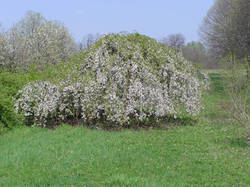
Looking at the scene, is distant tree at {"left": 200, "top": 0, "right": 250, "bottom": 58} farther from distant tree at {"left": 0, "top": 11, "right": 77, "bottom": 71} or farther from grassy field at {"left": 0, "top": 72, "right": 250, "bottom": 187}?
grassy field at {"left": 0, "top": 72, "right": 250, "bottom": 187}

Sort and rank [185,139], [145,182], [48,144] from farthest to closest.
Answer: [185,139] < [48,144] < [145,182]

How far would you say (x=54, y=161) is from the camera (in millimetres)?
5348

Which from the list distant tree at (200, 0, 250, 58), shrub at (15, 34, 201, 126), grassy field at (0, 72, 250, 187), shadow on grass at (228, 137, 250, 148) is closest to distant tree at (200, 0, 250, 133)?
distant tree at (200, 0, 250, 58)

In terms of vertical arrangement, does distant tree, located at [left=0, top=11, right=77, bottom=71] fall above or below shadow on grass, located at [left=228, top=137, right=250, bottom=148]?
above

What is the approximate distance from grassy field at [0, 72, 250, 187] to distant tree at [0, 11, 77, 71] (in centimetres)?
1074

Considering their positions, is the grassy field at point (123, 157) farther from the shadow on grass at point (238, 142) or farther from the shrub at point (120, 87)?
the shrub at point (120, 87)

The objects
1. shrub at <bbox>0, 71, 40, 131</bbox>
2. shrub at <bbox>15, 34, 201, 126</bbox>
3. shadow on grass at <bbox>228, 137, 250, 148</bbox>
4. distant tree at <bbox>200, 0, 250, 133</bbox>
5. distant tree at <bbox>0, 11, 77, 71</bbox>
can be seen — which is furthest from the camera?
distant tree at <bbox>200, 0, 250, 133</bbox>

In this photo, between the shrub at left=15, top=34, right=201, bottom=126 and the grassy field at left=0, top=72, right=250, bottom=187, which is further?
the shrub at left=15, top=34, right=201, bottom=126

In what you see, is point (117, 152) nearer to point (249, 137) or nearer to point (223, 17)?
point (249, 137)

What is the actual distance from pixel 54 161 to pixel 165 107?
11.8 ft

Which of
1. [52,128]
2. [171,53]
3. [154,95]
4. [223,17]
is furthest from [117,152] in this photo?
[223,17]

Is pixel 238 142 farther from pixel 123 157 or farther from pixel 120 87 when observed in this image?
pixel 120 87

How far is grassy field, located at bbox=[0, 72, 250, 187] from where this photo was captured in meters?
4.55

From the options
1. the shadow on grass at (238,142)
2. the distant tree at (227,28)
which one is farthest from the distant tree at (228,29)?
the shadow on grass at (238,142)
